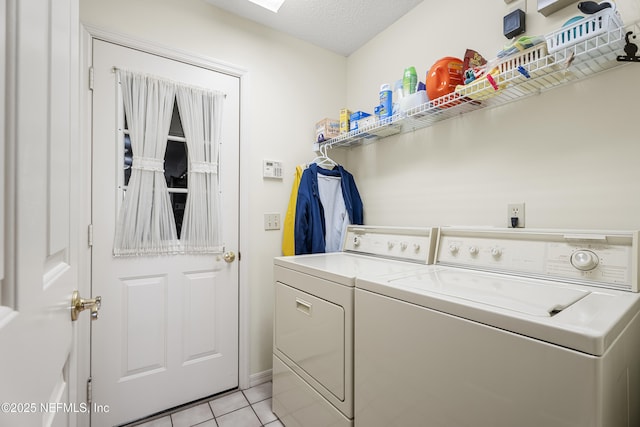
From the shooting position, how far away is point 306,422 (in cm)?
144

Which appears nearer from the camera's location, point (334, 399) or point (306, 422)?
point (334, 399)

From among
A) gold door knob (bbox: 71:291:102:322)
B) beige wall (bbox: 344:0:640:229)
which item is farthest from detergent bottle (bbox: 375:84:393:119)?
gold door knob (bbox: 71:291:102:322)

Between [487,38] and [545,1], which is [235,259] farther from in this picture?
[545,1]

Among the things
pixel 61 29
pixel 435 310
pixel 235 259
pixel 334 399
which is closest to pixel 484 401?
pixel 435 310

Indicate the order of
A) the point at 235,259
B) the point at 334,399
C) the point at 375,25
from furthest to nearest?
the point at 375,25
the point at 235,259
the point at 334,399

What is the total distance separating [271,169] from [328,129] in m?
0.54

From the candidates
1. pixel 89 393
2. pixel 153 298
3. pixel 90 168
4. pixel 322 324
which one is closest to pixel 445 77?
pixel 322 324

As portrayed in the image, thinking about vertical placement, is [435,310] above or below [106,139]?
below

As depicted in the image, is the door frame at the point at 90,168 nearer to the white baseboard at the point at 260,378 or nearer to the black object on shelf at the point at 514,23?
the white baseboard at the point at 260,378

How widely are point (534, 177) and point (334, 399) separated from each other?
4.56ft

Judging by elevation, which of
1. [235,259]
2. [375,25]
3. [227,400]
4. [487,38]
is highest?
[375,25]

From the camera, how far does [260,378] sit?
2068mm

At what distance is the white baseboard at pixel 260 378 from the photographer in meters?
2.03

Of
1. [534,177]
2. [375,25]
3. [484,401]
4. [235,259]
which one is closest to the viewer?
[484,401]
